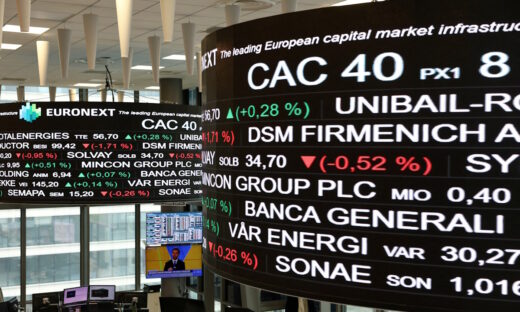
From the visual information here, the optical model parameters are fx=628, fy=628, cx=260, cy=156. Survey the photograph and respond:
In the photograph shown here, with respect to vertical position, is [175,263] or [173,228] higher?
[173,228]

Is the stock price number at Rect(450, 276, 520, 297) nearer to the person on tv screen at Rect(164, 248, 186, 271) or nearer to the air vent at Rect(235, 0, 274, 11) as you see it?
the air vent at Rect(235, 0, 274, 11)

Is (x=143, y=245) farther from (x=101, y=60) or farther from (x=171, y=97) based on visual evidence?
(x=101, y=60)

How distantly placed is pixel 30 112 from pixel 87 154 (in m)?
0.74

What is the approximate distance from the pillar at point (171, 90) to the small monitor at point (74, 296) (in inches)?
210

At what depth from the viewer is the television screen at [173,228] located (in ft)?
40.8

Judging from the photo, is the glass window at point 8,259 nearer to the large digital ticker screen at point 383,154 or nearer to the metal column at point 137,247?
the metal column at point 137,247

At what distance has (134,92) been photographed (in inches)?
696

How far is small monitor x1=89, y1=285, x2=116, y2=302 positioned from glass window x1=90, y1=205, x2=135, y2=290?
482 cm

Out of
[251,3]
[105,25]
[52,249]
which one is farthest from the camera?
[52,249]

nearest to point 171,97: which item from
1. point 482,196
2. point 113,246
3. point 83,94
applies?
point 83,94

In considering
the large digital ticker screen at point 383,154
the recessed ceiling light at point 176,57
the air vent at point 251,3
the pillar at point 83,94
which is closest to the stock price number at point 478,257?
the large digital ticker screen at point 383,154

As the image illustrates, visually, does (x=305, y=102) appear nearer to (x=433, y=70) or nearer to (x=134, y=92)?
(x=433, y=70)

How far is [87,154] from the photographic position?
6.59m

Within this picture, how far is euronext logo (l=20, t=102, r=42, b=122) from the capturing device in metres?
6.56
